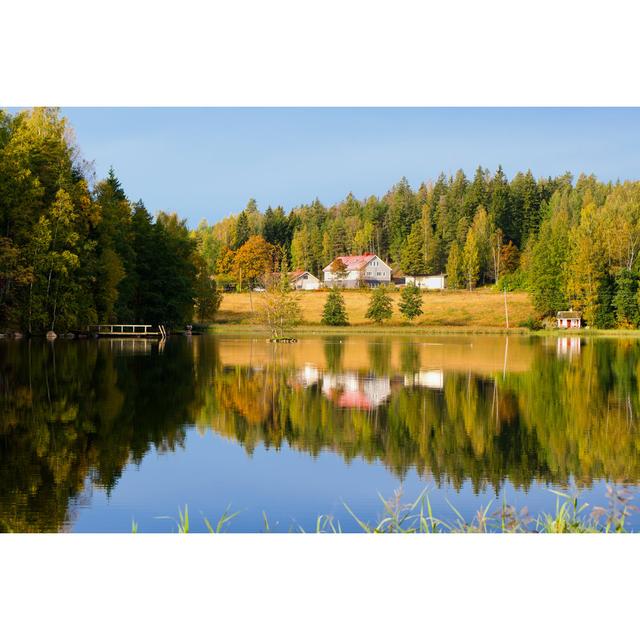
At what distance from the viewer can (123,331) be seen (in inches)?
2074

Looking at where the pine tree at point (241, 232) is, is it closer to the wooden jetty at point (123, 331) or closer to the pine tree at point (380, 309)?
the pine tree at point (380, 309)

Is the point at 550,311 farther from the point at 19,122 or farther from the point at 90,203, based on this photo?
the point at 19,122

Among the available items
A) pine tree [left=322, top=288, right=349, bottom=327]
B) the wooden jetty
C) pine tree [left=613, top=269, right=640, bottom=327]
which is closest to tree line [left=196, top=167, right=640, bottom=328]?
pine tree [left=613, top=269, right=640, bottom=327]

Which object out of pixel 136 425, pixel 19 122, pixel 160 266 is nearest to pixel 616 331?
pixel 160 266

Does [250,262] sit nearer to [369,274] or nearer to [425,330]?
[369,274]

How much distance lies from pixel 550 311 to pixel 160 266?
109 ft

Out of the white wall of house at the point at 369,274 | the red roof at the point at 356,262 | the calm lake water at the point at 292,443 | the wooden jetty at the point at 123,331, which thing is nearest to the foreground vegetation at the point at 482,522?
the calm lake water at the point at 292,443

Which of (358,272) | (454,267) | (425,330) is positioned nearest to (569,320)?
(425,330)

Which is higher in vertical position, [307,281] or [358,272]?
[358,272]

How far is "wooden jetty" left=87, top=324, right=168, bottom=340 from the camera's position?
165ft

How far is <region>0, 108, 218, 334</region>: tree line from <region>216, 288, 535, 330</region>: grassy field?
68.0ft

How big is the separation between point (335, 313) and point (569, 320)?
19.2 metres

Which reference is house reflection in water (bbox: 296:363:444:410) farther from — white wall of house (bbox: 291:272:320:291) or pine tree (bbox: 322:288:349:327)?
white wall of house (bbox: 291:272:320:291)

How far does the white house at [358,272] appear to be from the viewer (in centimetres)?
9994
